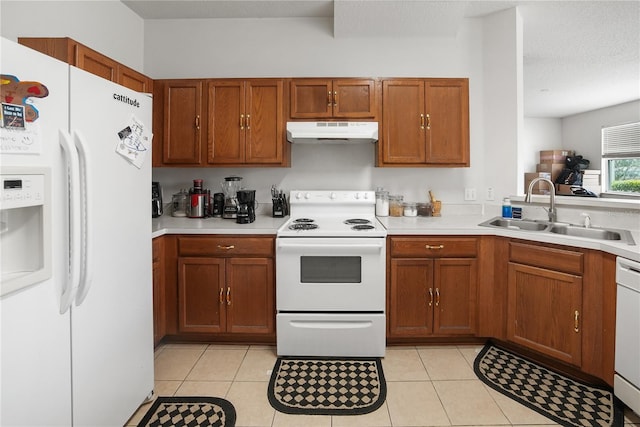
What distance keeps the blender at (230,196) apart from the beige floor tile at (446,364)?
67.9 inches

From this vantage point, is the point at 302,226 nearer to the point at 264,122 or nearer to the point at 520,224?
the point at 264,122

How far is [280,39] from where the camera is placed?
296 centimetres

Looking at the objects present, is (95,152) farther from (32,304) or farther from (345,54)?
(345,54)

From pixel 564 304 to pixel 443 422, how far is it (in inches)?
39.5

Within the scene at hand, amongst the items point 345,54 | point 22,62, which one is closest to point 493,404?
point 22,62

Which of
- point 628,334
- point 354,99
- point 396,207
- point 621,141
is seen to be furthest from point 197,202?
point 621,141

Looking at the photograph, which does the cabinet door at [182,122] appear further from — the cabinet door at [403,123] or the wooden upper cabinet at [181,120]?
the cabinet door at [403,123]

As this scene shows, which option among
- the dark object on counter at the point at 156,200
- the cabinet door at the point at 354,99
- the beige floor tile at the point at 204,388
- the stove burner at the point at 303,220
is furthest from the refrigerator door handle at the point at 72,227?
the cabinet door at the point at 354,99

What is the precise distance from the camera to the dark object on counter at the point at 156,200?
274 cm

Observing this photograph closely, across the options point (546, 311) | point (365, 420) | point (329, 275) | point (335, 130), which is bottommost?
point (365, 420)

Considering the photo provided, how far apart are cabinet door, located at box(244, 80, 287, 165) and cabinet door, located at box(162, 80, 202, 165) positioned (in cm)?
40

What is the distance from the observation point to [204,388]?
6.32ft

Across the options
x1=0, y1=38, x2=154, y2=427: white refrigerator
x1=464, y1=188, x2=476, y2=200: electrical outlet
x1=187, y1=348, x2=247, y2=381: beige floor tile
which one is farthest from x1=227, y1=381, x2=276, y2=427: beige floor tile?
x1=464, y1=188, x2=476, y2=200: electrical outlet

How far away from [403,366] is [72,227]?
1.94m
